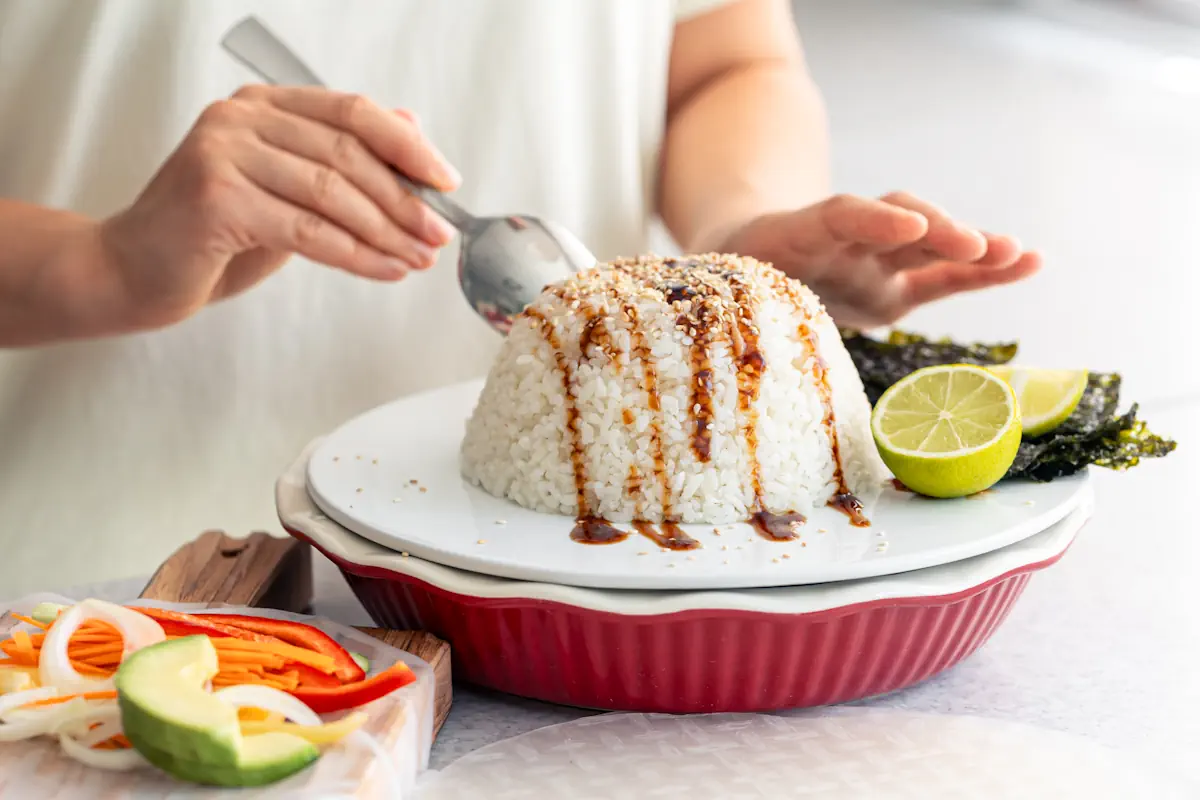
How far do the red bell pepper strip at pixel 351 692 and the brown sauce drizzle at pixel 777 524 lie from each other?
399 mm

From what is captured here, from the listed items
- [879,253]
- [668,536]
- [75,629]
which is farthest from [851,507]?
[75,629]

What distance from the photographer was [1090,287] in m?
4.84

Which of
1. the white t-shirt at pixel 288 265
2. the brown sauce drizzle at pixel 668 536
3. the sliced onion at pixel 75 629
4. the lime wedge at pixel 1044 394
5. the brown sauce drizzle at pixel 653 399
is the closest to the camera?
the sliced onion at pixel 75 629

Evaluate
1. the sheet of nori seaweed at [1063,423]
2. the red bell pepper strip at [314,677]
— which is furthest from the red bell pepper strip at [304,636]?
the sheet of nori seaweed at [1063,423]

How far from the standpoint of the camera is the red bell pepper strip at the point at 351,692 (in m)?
1.02

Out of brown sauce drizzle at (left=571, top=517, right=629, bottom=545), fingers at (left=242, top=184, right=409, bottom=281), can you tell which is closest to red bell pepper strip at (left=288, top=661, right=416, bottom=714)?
brown sauce drizzle at (left=571, top=517, right=629, bottom=545)

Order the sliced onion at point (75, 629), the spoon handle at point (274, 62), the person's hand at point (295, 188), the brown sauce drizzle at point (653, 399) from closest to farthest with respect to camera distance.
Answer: the sliced onion at point (75, 629)
the brown sauce drizzle at point (653, 399)
the person's hand at point (295, 188)
the spoon handle at point (274, 62)

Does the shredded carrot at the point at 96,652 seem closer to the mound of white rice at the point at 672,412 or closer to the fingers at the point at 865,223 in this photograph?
the mound of white rice at the point at 672,412

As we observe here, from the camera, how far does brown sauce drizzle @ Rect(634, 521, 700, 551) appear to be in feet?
3.85

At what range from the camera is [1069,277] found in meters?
5.10

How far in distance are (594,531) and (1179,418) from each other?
5.27ft

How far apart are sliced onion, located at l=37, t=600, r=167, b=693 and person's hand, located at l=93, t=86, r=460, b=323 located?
63cm

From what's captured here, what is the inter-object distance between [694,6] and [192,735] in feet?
6.60

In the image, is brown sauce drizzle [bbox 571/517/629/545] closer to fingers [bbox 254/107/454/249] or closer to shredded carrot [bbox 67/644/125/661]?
shredded carrot [bbox 67/644/125/661]
